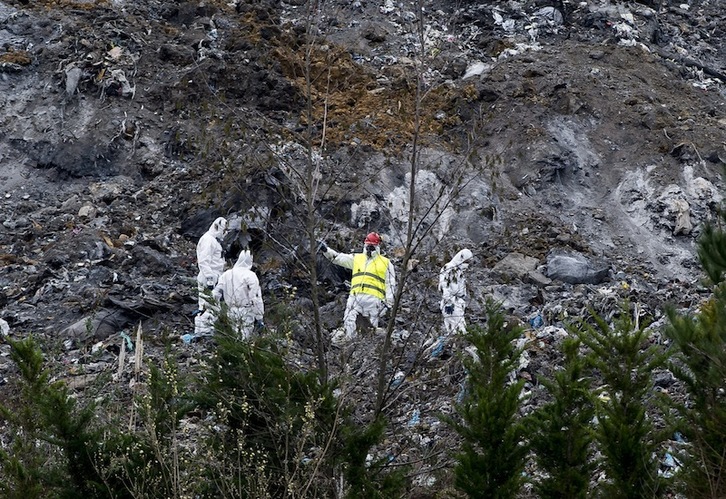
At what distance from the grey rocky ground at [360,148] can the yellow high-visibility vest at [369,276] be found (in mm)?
676

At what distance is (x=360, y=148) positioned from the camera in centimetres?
1133

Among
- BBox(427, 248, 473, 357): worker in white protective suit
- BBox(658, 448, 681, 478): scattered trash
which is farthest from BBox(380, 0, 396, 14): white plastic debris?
BBox(658, 448, 681, 478): scattered trash

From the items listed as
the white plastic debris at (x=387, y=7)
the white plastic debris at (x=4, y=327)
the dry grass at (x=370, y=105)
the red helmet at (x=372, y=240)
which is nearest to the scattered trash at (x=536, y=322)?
the red helmet at (x=372, y=240)

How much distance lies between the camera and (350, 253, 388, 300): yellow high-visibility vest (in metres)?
9.87

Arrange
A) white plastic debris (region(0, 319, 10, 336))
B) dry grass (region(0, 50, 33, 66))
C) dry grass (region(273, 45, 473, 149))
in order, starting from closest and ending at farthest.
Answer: white plastic debris (region(0, 319, 10, 336)) < dry grass (region(273, 45, 473, 149)) < dry grass (region(0, 50, 33, 66))

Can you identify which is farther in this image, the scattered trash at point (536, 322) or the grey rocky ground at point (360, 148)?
the grey rocky ground at point (360, 148)

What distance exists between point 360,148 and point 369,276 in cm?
209

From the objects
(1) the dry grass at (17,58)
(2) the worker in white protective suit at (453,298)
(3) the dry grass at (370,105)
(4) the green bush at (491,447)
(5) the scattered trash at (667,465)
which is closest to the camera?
(4) the green bush at (491,447)

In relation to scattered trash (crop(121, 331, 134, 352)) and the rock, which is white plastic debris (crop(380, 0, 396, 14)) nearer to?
the rock

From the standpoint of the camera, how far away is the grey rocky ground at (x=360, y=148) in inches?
465

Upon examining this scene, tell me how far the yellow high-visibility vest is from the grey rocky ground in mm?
676

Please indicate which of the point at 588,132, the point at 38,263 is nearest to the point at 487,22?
the point at 588,132

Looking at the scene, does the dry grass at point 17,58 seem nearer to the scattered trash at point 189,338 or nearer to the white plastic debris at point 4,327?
the white plastic debris at point 4,327

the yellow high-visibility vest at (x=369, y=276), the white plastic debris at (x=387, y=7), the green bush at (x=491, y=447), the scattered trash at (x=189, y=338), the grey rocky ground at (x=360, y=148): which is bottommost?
the grey rocky ground at (x=360, y=148)
